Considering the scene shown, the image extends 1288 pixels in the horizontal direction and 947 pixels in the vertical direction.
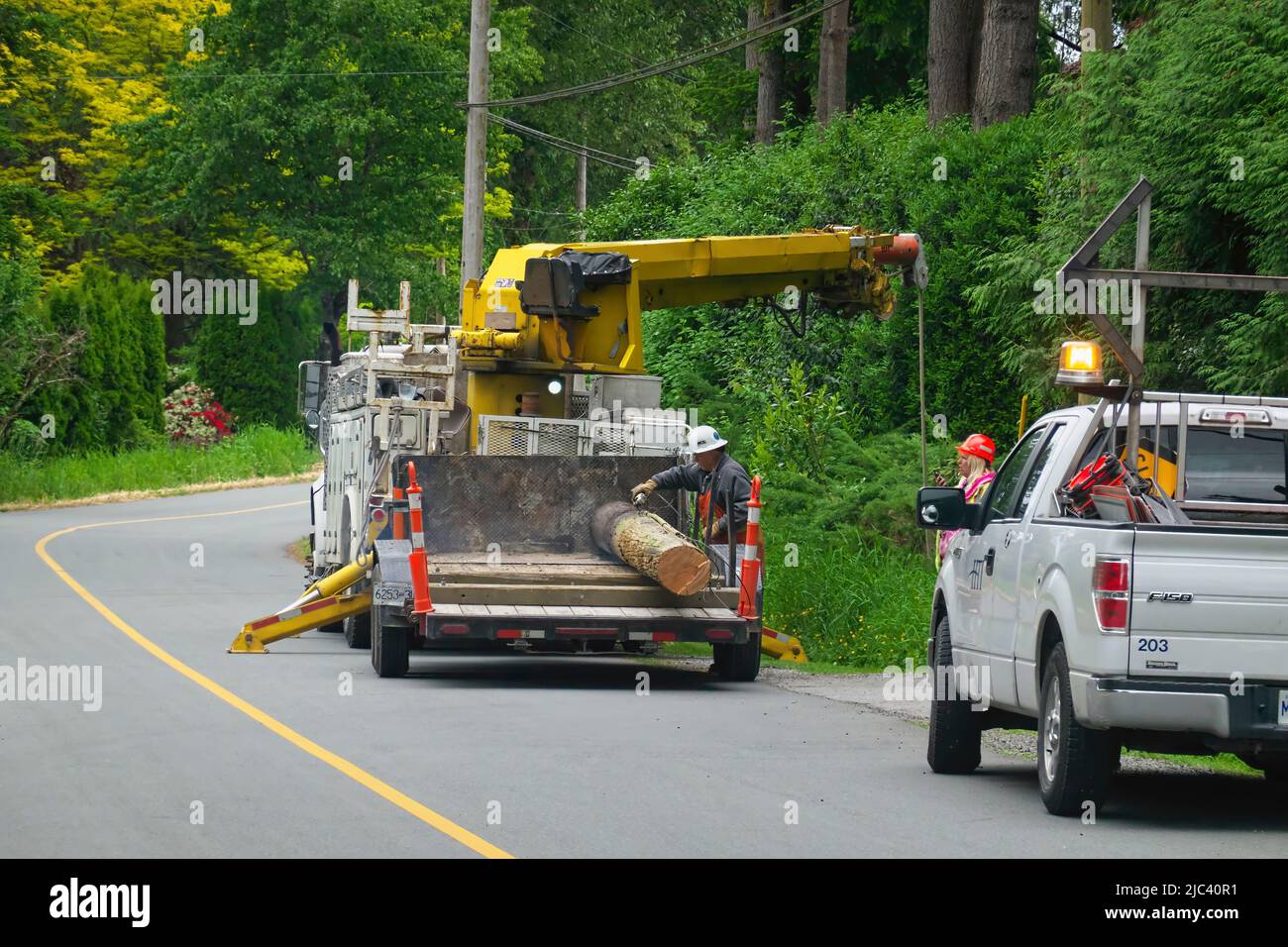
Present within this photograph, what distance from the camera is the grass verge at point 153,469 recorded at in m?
41.8

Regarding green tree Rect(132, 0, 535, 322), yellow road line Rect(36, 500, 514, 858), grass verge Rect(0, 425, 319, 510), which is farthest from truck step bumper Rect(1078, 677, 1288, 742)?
green tree Rect(132, 0, 535, 322)

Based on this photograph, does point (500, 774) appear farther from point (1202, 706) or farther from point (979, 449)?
point (979, 449)

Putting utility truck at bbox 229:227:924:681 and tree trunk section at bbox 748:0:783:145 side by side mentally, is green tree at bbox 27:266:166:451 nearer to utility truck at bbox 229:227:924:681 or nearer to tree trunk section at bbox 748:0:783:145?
tree trunk section at bbox 748:0:783:145

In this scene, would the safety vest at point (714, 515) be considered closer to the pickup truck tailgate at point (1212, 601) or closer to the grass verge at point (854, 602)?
the grass verge at point (854, 602)

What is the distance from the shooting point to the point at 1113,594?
29.6 feet

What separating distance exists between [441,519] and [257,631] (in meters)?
2.07

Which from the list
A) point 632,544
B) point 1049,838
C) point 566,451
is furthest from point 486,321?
point 1049,838

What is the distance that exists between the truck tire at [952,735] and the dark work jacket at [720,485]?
5.23 meters

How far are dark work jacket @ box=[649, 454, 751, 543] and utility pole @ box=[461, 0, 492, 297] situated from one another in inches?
590

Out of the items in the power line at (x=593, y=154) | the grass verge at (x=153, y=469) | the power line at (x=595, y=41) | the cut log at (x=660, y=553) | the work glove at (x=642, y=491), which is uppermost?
the power line at (x=595, y=41)

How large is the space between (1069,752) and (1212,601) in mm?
1074

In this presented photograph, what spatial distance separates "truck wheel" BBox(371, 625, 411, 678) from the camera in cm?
1603

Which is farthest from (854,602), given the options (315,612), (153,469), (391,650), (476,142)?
(153,469)

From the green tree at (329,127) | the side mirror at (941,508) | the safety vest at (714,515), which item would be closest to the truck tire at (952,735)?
the side mirror at (941,508)
